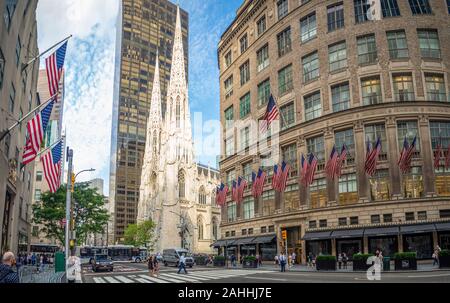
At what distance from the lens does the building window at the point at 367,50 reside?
3816cm

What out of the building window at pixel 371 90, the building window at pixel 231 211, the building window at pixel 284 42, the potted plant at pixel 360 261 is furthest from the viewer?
the building window at pixel 231 211

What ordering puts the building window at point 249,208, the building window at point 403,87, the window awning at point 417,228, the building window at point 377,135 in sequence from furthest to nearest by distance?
1. the building window at point 249,208
2. the building window at point 403,87
3. the building window at point 377,135
4. the window awning at point 417,228

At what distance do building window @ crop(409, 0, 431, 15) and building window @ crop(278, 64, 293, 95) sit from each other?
13.8m

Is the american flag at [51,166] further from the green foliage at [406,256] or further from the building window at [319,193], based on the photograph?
the building window at [319,193]

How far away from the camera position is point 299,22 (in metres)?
44.3

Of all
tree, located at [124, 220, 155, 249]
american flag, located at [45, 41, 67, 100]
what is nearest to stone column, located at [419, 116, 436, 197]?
american flag, located at [45, 41, 67, 100]

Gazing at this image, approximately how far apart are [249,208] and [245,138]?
9507 millimetres

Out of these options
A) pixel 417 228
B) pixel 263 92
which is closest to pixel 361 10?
pixel 263 92

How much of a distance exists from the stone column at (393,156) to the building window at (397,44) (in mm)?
6826

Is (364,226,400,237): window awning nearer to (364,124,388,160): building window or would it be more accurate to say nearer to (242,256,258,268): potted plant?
(364,124,388,160): building window

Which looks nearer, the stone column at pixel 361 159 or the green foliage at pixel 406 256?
the green foliage at pixel 406 256

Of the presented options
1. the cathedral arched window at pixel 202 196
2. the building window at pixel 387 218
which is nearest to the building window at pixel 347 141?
the building window at pixel 387 218

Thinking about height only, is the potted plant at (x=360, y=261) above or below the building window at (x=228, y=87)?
below
